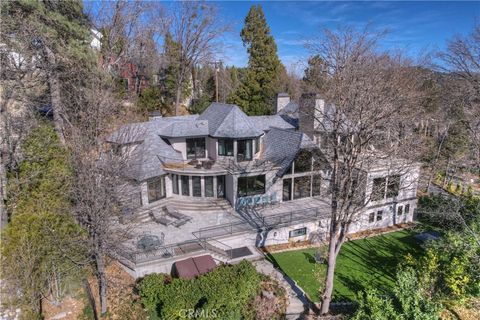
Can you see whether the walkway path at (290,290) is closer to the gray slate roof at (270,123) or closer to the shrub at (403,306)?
the shrub at (403,306)

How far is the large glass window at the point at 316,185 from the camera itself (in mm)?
22625

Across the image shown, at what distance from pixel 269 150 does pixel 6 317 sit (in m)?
18.7

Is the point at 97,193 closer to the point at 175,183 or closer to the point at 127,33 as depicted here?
the point at 175,183

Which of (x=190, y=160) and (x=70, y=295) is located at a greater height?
(x=190, y=160)

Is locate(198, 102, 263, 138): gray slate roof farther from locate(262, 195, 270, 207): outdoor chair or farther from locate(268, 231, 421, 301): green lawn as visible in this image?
locate(268, 231, 421, 301): green lawn

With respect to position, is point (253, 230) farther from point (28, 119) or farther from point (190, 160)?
point (28, 119)

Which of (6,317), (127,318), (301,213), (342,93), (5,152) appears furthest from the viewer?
(301,213)

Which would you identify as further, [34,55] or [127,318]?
[34,55]

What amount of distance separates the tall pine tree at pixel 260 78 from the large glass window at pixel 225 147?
17.0 metres

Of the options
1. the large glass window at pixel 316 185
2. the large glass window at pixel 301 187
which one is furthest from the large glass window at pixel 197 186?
the large glass window at pixel 316 185

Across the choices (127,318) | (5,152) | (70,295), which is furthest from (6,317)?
(5,152)

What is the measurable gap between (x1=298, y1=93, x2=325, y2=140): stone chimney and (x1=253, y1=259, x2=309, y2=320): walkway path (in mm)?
11332

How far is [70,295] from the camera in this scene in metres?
13.9

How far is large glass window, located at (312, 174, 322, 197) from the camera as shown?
74.2 feet
